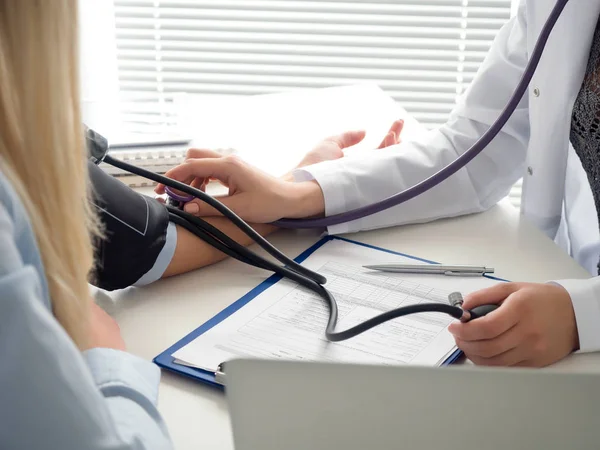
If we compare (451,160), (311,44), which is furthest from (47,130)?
(311,44)

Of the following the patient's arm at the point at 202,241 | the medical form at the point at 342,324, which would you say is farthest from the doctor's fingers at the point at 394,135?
the medical form at the point at 342,324

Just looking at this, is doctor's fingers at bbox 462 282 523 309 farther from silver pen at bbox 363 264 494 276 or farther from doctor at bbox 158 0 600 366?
doctor at bbox 158 0 600 366

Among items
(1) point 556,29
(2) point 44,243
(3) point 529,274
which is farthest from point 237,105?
(2) point 44,243

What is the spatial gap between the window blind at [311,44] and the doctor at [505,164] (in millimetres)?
1192

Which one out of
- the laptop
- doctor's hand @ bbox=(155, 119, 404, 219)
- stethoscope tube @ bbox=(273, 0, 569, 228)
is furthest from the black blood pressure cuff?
the laptop

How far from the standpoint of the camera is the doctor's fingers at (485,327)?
77 centimetres

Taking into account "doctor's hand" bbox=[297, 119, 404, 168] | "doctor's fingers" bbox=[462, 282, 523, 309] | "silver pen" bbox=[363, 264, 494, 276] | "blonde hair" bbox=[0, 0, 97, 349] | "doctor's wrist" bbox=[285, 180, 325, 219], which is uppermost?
"blonde hair" bbox=[0, 0, 97, 349]

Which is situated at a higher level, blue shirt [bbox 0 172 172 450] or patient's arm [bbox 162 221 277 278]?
blue shirt [bbox 0 172 172 450]

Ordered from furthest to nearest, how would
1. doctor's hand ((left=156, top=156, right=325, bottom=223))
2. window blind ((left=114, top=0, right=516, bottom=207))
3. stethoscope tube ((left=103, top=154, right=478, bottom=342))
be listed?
window blind ((left=114, top=0, right=516, bottom=207))
doctor's hand ((left=156, top=156, right=325, bottom=223))
stethoscope tube ((left=103, top=154, right=478, bottom=342))

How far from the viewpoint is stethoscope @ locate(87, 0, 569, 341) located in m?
0.78

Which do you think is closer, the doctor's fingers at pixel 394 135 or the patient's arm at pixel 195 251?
the patient's arm at pixel 195 251

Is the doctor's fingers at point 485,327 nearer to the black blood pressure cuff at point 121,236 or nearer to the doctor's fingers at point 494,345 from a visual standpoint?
the doctor's fingers at point 494,345

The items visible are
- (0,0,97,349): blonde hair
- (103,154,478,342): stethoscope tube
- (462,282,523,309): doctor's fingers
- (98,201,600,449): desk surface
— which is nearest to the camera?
(0,0,97,349): blonde hair

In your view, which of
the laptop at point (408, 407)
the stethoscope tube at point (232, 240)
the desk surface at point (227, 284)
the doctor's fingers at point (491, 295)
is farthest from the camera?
the stethoscope tube at point (232, 240)
